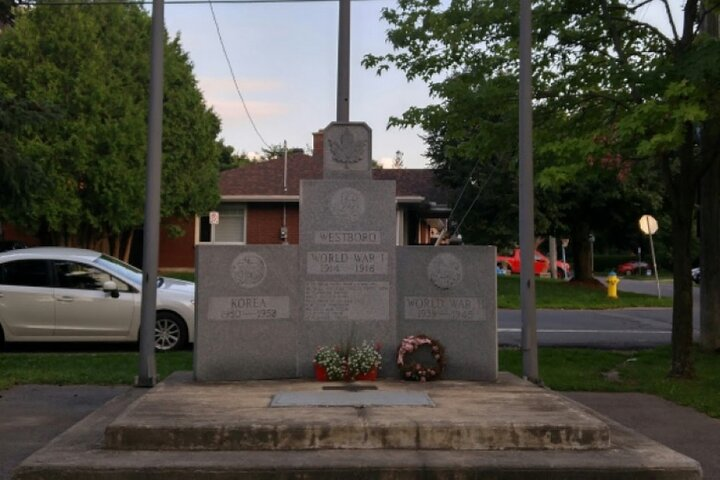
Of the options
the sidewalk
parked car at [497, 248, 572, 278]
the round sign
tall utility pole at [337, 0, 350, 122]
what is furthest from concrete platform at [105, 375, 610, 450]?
parked car at [497, 248, 572, 278]

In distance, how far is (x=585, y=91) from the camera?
12.5 m

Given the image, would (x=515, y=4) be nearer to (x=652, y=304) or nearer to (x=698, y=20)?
(x=698, y=20)

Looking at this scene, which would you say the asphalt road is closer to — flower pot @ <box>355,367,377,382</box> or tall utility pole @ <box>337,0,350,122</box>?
tall utility pole @ <box>337,0,350,122</box>

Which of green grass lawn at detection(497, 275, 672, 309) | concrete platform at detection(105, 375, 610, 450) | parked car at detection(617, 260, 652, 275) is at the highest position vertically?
parked car at detection(617, 260, 652, 275)

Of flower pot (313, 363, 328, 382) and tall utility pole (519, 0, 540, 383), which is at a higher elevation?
tall utility pole (519, 0, 540, 383)

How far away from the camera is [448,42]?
1305 cm

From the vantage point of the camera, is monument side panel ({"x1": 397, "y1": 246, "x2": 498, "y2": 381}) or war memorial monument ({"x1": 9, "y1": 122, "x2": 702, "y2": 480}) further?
monument side panel ({"x1": 397, "y1": 246, "x2": 498, "y2": 381})

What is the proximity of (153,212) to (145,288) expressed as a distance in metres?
0.84

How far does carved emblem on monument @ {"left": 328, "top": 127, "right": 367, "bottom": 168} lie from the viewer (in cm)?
927

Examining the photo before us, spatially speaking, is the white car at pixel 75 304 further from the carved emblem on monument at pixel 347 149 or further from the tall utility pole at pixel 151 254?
the carved emblem on monument at pixel 347 149

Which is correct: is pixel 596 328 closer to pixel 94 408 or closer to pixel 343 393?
pixel 343 393

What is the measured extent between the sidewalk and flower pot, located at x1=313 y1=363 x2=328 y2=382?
7.95ft

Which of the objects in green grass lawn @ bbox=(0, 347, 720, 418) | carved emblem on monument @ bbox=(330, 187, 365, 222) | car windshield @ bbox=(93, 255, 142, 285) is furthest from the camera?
car windshield @ bbox=(93, 255, 142, 285)

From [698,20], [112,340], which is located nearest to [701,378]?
[698,20]
